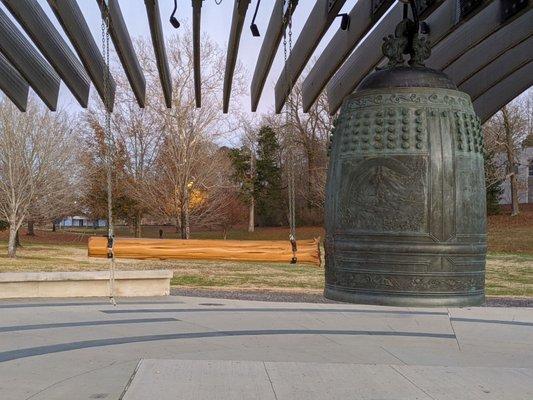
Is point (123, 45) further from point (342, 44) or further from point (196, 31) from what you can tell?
point (342, 44)

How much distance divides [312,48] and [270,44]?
1.64ft

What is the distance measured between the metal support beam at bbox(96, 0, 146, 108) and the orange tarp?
216cm

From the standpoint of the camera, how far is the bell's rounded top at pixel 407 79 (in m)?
3.11

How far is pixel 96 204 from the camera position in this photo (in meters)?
38.1

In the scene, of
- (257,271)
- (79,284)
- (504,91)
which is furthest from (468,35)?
(257,271)

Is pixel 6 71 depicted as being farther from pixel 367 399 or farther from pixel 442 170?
pixel 442 170

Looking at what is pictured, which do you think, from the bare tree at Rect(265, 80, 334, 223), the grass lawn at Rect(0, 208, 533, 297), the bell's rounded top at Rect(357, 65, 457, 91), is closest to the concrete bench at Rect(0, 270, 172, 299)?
the grass lawn at Rect(0, 208, 533, 297)

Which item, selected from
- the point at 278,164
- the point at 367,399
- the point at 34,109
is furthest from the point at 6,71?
the point at 278,164

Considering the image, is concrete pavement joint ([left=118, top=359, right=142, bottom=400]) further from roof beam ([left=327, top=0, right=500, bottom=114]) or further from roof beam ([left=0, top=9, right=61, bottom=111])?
roof beam ([left=0, top=9, right=61, bottom=111])

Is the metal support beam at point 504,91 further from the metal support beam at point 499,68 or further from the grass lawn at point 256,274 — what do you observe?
the grass lawn at point 256,274

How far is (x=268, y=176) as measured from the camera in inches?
1897

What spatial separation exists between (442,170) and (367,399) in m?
2.46

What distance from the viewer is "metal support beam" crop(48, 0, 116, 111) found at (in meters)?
6.53

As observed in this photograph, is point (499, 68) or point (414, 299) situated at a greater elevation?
point (499, 68)
